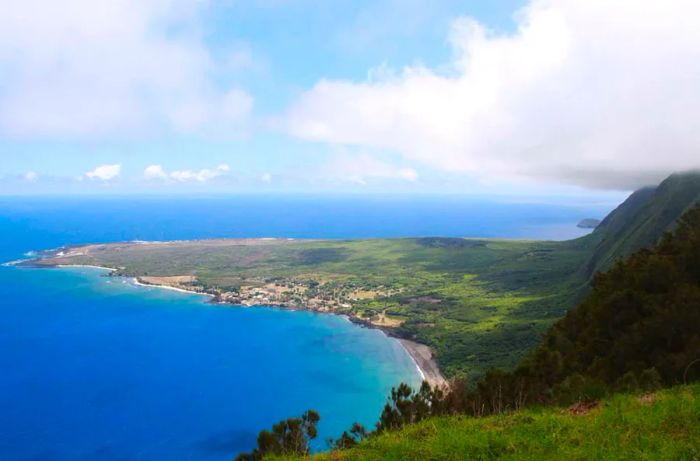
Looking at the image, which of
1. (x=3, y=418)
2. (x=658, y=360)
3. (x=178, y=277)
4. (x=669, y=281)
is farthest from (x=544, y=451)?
(x=178, y=277)

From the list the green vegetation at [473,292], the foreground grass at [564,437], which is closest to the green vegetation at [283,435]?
the foreground grass at [564,437]

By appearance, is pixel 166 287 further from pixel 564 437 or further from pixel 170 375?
pixel 564 437

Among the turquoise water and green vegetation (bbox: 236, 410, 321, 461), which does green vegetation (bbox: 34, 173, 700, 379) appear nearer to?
the turquoise water

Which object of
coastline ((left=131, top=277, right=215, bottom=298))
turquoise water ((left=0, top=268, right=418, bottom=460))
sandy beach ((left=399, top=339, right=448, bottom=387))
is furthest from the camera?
coastline ((left=131, top=277, right=215, bottom=298))

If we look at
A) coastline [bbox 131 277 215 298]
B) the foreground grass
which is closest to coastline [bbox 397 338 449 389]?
the foreground grass

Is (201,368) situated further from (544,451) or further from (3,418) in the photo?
(544,451)

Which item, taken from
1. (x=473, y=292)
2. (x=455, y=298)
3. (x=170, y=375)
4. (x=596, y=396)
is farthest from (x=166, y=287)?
(x=596, y=396)
